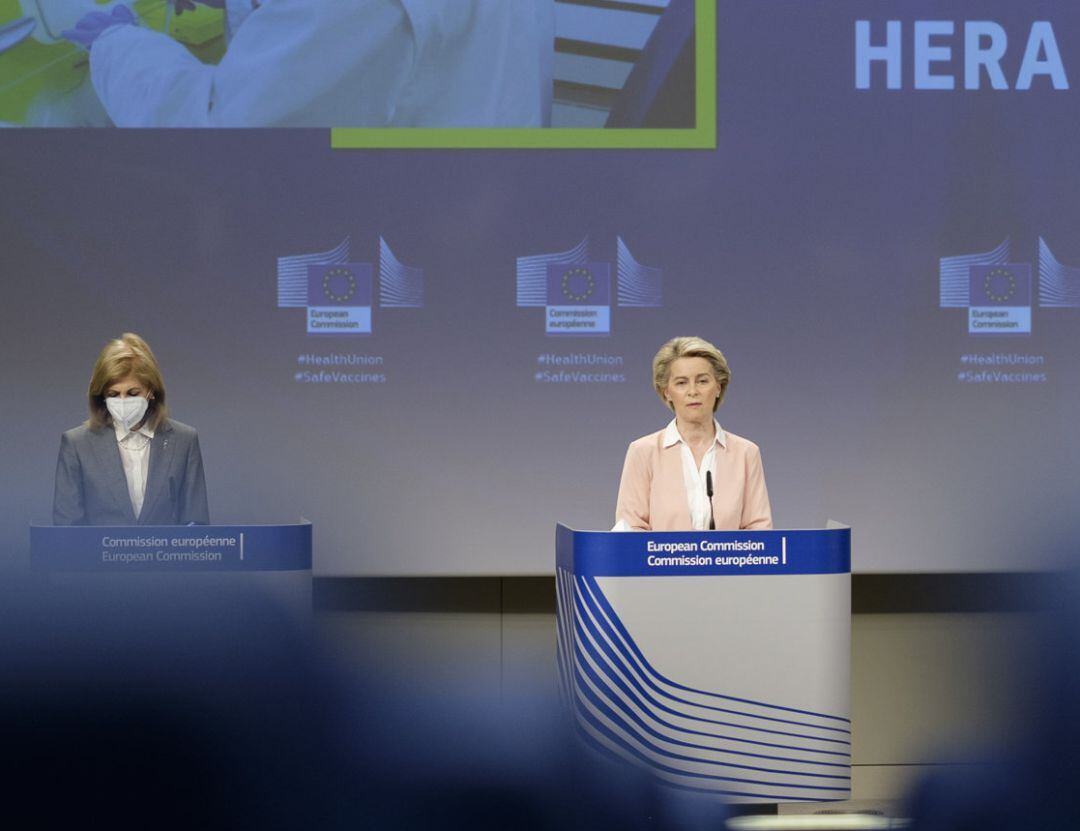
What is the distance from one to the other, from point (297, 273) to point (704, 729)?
9.91 feet

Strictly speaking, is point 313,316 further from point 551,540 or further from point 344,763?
point 344,763

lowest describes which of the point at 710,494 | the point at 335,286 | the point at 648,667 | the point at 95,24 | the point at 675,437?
the point at 648,667

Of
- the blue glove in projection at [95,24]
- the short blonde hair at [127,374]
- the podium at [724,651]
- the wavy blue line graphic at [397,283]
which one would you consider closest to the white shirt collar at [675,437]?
the podium at [724,651]

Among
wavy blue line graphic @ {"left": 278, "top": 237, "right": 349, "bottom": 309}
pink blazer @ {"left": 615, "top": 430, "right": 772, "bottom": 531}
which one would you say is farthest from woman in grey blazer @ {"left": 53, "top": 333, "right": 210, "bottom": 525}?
wavy blue line graphic @ {"left": 278, "top": 237, "right": 349, "bottom": 309}

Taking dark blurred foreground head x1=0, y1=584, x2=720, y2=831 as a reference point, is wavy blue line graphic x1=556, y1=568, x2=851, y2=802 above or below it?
below

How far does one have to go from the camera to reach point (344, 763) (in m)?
0.82

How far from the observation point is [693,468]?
11.3 feet

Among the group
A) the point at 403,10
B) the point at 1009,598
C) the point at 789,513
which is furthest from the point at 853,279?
the point at 1009,598

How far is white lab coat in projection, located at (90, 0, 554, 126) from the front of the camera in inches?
207

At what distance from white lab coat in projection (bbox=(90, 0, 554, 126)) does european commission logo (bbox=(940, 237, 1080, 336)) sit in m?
1.83

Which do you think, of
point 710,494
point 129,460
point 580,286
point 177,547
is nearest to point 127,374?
point 129,460

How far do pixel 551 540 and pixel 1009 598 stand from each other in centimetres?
460

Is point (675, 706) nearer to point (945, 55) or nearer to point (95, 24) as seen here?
point (945, 55)

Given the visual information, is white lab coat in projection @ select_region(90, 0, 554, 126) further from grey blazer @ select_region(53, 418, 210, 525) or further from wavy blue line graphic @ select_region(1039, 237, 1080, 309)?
wavy blue line graphic @ select_region(1039, 237, 1080, 309)
